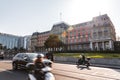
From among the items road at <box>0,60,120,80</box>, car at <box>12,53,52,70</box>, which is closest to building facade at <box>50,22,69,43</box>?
car at <box>12,53,52,70</box>

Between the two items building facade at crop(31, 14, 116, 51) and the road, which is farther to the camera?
building facade at crop(31, 14, 116, 51)

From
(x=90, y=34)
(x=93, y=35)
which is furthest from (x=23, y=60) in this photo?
(x=90, y=34)

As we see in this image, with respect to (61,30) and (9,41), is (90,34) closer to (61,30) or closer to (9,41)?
(61,30)

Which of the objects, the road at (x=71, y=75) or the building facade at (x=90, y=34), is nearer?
the road at (x=71, y=75)

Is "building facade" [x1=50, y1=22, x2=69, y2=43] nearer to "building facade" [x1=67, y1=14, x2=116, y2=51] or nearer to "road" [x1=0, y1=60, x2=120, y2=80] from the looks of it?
"building facade" [x1=67, y1=14, x2=116, y2=51]

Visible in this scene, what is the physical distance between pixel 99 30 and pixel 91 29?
564 centimetres

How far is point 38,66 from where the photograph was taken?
5.62 meters

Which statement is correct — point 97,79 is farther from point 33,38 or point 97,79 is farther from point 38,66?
point 33,38

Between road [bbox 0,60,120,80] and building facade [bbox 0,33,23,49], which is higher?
building facade [bbox 0,33,23,49]

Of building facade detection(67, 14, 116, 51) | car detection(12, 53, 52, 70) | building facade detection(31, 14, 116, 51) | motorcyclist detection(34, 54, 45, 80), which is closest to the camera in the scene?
motorcyclist detection(34, 54, 45, 80)

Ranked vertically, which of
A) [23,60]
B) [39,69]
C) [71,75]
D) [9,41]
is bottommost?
[71,75]

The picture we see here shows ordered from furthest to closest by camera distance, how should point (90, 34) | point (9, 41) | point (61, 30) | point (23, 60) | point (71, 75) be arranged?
point (9, 41), point (61, 30), point (90, 34), point (23, 60), point (71, 75)

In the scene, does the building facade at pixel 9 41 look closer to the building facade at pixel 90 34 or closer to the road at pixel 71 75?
the building facade at pixel 90 34

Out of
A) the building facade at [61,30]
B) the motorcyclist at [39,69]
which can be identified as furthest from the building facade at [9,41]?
the motorcyclist at [39,69]
